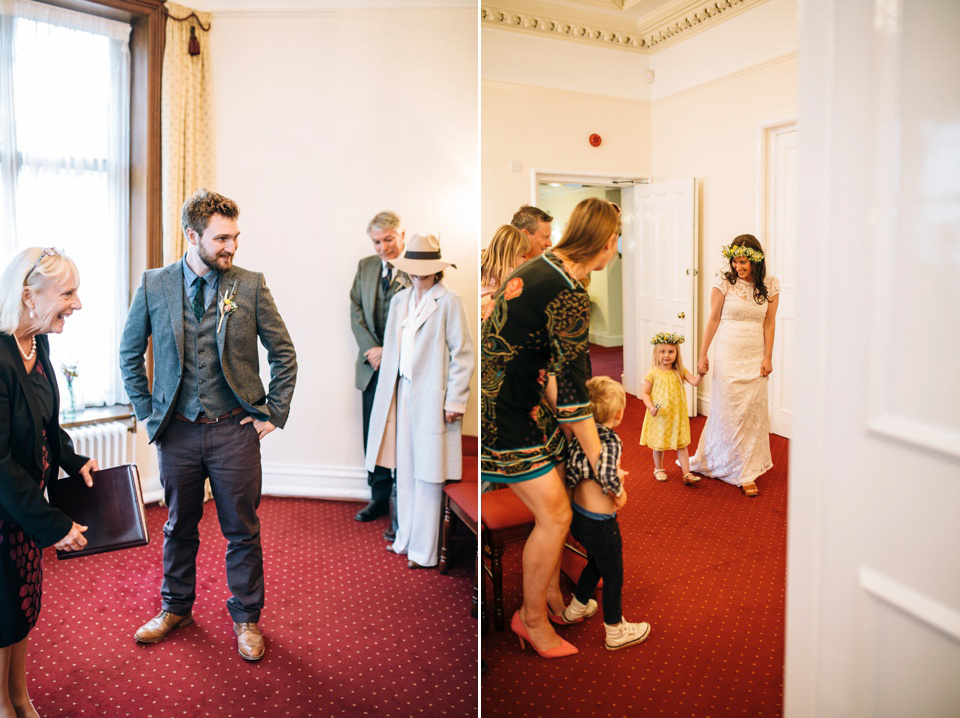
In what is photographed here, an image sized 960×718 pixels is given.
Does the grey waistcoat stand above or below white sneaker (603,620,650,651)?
above

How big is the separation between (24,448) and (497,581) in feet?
3.10

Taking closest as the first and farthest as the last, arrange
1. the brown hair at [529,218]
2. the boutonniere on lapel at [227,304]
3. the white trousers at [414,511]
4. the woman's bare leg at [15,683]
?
the brown hair at [529,218] → the woman's bare leg at [15,683] → the boutonniere on lapel at [227,304] → the white trousers at [414,511]

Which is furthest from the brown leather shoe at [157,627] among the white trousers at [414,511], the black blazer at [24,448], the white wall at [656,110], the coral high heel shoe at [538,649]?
the white wall at [656,110]

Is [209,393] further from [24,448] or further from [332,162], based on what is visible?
[332,162]

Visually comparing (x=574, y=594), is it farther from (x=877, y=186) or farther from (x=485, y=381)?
(x=877, y=186)

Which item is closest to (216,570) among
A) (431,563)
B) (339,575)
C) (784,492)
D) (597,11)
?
(339,575)

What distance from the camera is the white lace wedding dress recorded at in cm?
86

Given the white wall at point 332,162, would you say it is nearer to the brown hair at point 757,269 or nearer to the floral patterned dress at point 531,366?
the floral patterned dress at point 531,366

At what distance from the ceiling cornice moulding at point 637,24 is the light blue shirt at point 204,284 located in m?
0.75

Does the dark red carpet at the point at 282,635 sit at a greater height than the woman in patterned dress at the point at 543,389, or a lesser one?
lesser

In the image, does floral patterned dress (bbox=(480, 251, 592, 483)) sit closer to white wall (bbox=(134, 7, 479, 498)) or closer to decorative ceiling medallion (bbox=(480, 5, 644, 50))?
white wall (bbox=(134, 7, 479, 498))

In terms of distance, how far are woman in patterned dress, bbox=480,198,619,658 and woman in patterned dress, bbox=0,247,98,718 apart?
831 millimetres

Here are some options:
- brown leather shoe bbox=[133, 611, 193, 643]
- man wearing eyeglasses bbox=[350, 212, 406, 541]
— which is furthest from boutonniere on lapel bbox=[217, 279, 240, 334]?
brown leather shoe bbox=[133, 611, 193, 643]

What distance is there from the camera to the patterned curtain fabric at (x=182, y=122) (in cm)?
134
